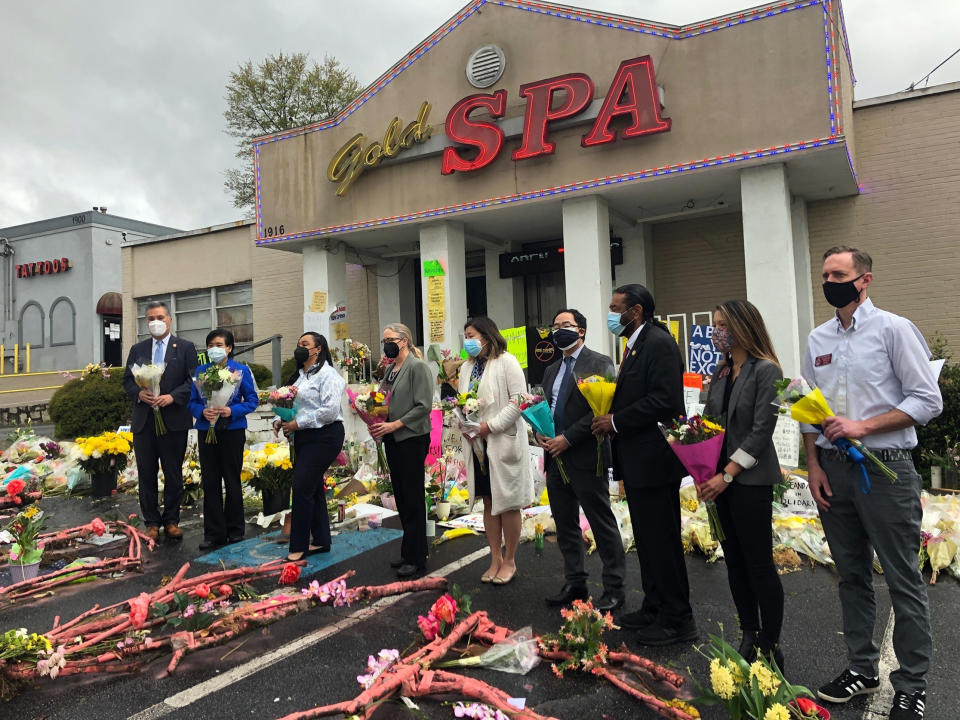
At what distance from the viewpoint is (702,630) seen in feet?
12.9

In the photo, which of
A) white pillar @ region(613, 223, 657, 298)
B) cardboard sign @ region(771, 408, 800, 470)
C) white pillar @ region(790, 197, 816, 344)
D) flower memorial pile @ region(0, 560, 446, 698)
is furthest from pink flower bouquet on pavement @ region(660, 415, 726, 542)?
white pillar @ region(613, 223, 657, 298)

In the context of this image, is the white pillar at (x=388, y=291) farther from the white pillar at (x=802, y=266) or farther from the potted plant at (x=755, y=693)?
the potted plant at (x=755, y=693)

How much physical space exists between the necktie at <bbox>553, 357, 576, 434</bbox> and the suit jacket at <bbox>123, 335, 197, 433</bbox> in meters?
3.86

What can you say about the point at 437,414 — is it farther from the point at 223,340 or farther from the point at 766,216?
the point at 766,216

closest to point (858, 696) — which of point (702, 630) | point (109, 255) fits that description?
point (702, 630)

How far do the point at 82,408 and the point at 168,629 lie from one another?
1051 centimetres

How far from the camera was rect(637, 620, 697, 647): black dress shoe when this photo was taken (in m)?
3.70

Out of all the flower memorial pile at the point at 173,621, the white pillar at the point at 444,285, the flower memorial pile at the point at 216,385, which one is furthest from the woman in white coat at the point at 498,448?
the white pillar at the point at 444,285

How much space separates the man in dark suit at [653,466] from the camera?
377 centimetres

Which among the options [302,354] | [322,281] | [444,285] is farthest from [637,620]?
[322,281]

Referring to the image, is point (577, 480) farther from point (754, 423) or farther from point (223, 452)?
point (223, 452)

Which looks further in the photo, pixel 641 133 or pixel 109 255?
pixel 109 255

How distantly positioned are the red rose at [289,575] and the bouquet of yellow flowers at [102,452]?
17.0ft

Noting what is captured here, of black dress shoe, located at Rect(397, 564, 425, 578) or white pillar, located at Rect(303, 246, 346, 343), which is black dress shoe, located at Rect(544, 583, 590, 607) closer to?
black dress shoe, located at Rect(397, 564, 425, 578)
